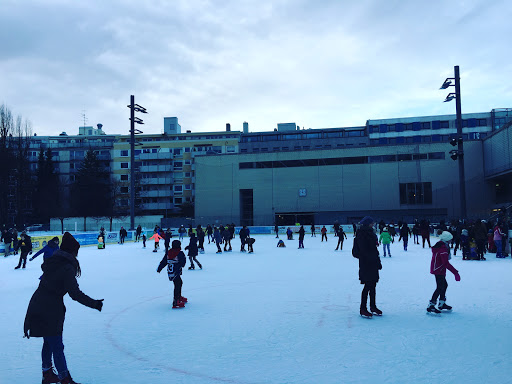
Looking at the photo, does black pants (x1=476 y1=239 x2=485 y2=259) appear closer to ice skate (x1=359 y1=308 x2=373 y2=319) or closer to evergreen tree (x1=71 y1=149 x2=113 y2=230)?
ice skate (x1=359 y1=308 x2=373 y2=319)

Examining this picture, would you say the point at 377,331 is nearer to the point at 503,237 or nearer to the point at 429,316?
the point at 429,316

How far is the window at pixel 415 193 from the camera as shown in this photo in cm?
5309

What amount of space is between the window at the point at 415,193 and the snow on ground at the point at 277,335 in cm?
4439

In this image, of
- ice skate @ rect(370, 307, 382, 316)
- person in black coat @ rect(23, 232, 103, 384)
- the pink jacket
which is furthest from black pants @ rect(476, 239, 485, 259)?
person in black coat @ rect(23, 232, 103, 384)

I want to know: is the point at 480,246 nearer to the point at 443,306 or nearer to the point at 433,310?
the point at 443,306

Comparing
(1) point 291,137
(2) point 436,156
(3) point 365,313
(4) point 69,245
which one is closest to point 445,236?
(3) point 365,313

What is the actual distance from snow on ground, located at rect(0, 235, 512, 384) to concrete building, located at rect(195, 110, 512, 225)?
142 ft

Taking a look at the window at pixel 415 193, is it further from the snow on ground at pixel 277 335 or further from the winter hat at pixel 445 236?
the winter hat at pixel 445 236

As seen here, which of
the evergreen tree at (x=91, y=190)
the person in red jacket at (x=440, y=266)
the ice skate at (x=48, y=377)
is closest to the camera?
the ice skate at (x=48, y=377)

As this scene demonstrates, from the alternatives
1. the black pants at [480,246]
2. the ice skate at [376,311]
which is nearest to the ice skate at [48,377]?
the ice skate at [376,311]

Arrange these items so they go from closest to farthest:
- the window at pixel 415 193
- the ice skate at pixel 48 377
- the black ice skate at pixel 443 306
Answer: the ice skate at pixel 48 377 < the black ice skate at pixel 443 306 < the window at pixel 415 193

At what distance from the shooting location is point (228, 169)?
59.8 meters

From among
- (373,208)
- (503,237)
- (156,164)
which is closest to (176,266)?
(503,237)

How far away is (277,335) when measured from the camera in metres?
6.16
